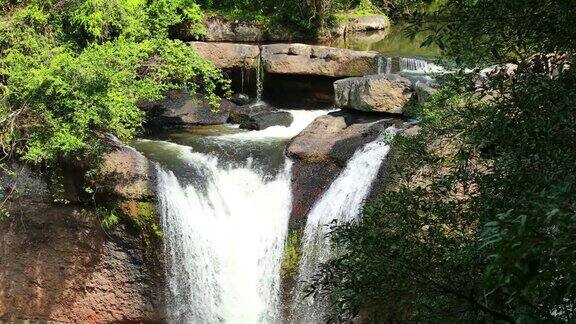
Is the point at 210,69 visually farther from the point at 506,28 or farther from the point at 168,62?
the point at 506,28

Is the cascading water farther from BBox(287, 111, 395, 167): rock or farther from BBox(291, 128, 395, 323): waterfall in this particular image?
BBox(287, 111, 395, 167): rock

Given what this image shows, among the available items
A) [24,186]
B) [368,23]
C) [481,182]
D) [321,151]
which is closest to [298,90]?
[321,151]

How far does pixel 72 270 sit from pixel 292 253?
3729 mm

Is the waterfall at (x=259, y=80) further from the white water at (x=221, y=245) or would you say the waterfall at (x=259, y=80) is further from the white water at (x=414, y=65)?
the white water at (x=221, y=245)

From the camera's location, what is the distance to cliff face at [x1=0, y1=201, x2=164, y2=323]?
9578 mm

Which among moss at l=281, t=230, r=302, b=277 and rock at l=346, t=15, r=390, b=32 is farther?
rock at l=346, t=15, r=390, b=32

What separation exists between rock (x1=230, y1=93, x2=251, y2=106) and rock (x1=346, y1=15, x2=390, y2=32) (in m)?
6.18

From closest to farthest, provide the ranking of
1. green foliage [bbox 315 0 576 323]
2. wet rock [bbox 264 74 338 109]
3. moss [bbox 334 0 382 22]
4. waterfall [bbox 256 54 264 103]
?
green foliage [bbox 315 0 576 323]
wet rock [bbox 264 74 338 109]
waterfall [bbox 256 54 264 103]
moss [bbox 334 0 382 22]

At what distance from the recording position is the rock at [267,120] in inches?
503

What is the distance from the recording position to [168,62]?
11.5 metres

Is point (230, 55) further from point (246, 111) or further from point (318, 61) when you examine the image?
point (318, 61)

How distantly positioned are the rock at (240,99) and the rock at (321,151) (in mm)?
3027

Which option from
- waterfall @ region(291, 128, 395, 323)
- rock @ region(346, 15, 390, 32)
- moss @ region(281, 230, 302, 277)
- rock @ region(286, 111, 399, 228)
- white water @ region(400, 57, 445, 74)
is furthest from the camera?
A: rock @ region(346, 15, 390, 32)

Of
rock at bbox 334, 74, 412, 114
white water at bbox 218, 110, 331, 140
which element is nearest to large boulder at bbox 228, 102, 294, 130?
white water at bbox 218, 110, 331, 140
